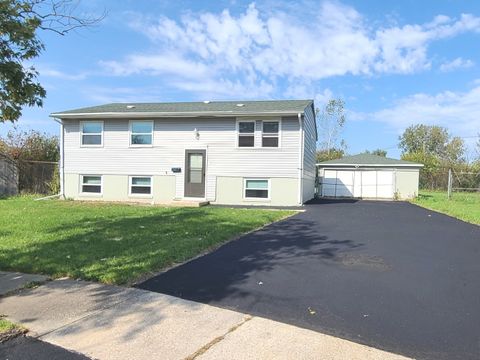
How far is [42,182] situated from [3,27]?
17826 mm

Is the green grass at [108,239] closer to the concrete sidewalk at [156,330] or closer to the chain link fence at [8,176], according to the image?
the concrete sidewalk at [156,330]

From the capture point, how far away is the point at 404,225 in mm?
12664

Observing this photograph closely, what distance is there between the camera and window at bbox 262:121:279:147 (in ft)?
61.9

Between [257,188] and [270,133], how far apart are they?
2.49 m

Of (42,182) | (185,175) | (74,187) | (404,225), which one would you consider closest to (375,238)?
(404,225)

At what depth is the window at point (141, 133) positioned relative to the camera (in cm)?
2017

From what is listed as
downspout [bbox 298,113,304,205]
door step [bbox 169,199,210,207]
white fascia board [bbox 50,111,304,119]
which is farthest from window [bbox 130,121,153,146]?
downspout [bbox 298,113,304,205]

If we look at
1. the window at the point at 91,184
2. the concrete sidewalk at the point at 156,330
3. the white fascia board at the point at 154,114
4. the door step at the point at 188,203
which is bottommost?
the concrete sidewalk at the point at 156,330

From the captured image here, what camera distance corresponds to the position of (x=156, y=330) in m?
4.29

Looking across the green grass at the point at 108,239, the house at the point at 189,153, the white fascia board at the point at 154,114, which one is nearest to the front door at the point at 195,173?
the house at the point at 189,153

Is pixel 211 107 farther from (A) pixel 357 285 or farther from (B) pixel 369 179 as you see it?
(A) pixel 357 285

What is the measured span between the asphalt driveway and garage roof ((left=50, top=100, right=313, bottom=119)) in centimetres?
946

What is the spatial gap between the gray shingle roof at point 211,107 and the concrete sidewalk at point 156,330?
14.2 meters

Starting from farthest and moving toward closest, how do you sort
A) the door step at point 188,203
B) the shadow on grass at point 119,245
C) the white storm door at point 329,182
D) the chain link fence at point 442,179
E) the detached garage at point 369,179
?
the chain link fence at point 442,179 < the white storm door at point 329,182 < the detached garage at point 369,179 < the door step at point 188,203 < the shadow on grass at point 119,245
